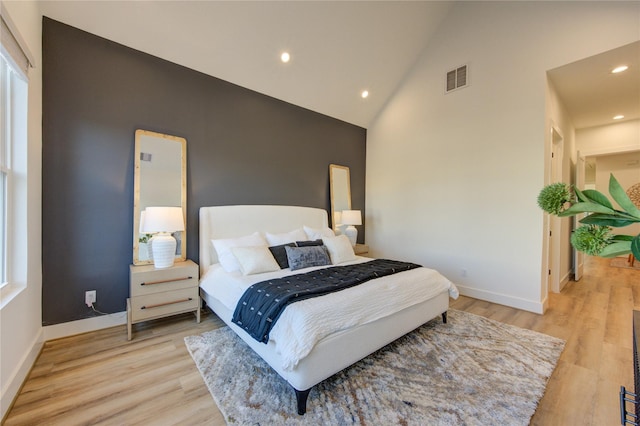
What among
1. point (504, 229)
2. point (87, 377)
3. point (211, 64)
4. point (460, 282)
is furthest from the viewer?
point (460, 282)

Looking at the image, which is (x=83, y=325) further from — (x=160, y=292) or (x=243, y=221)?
(x=243, y=221)

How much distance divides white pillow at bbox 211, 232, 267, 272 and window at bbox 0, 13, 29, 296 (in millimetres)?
1531

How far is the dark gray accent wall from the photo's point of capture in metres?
2.49

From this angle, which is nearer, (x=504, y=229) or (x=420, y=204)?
(x=504, y=229)

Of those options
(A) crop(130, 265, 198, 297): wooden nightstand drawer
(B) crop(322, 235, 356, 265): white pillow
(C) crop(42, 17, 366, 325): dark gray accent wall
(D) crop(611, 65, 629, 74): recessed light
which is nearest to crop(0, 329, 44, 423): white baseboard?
(C) crop(42, 17, 366, 325): dark gray accent wall

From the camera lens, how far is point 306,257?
10.1 feet

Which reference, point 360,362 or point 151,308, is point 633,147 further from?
point 151,308

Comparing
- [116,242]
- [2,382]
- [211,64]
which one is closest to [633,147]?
[211,64]

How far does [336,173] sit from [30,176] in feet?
12.5

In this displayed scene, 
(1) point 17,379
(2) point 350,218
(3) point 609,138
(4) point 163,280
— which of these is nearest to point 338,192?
(2) point 350,218

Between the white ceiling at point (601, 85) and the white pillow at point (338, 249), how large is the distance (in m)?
3.24

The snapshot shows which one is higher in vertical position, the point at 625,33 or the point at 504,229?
the point at 625,33

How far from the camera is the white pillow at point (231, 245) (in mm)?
2885

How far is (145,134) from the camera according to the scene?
291 centimetres
